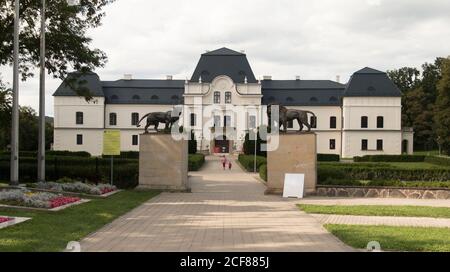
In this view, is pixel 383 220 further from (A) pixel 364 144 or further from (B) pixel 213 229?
(A) pixel 364 144

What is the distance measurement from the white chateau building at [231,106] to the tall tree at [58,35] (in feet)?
134

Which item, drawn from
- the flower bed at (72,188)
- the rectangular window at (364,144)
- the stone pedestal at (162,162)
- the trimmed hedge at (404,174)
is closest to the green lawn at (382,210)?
the stone pedestal at (162,162)

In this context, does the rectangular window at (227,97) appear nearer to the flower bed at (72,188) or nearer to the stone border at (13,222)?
the flower bed at (72,188)

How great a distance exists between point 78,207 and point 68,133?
57357 mm

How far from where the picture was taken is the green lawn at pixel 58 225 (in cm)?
836

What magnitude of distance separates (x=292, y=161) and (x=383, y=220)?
788 centimetres

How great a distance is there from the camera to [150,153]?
21156mm

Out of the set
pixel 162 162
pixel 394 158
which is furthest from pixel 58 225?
pixel 394 158

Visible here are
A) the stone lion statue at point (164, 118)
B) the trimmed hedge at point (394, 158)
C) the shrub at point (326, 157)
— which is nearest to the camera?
the stone lion statue at point (164, 118)

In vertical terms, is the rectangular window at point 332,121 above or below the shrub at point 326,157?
above

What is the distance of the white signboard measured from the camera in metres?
19.8

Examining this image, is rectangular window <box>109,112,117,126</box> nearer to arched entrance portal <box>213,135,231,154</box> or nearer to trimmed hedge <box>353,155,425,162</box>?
arched entrance portal <box>213,135,231,154</box>

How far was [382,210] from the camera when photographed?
15.0 meters
